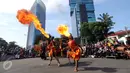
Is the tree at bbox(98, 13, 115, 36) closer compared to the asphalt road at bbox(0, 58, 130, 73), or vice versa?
the asphalt road at bbox(0, 58, 130, 73)

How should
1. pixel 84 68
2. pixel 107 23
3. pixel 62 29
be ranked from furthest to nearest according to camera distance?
pixel 107 23
pixel 62 29
pixel 84 68

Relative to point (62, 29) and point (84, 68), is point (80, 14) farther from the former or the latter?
point (84, 68)

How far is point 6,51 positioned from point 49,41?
13.7 metres

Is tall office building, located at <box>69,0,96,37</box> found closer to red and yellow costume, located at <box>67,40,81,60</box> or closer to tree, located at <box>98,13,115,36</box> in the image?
tree, located at <box>98,13,115,36</box>

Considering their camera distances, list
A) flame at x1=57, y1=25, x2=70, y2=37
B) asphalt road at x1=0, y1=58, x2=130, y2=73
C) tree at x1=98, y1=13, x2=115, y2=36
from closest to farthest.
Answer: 1. asphalt road at x1=0, y1=58, x2=130, y2=73
2. flame at x1=57, y1=25, x2=70, y2=37
3. tree at x1=98, y1=13, x2=115, y2=36

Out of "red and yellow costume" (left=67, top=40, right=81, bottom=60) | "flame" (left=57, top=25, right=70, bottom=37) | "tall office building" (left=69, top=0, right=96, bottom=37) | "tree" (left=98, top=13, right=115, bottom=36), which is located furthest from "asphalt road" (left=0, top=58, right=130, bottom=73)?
"tall office building" (left=69, top=0, right=96, bottom=37)

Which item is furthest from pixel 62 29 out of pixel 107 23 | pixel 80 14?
pixel 80 14

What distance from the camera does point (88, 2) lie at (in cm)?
15325

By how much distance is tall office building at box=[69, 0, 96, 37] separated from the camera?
4328 inches

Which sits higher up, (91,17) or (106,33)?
(91,17)

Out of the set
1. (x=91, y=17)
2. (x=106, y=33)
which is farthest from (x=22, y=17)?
(x=91, y=17)

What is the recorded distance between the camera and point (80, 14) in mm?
108688

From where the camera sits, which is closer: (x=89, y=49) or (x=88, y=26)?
(x=89, y=49)

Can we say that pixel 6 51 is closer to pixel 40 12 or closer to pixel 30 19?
pixel 40 12
